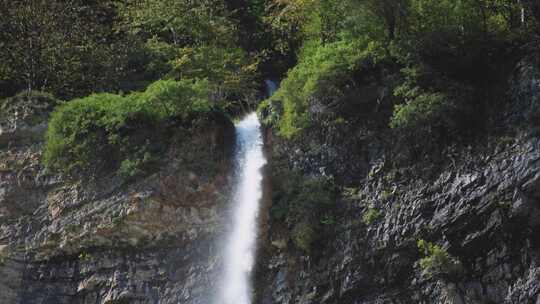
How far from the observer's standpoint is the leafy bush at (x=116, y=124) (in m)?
17.7

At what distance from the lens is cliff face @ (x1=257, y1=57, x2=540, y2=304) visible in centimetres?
1166

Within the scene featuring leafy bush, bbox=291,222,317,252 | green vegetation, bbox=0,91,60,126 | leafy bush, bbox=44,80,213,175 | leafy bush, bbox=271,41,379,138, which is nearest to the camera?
leafy bush, bbox=291,222,317,252

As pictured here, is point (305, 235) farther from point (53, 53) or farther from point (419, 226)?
point (53, 53)

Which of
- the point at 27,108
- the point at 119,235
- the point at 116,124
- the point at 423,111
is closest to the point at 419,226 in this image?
the point at 423,111

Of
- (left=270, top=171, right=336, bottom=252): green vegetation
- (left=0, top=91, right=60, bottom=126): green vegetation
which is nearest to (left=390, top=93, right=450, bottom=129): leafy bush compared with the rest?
(left=270, top=171, right=336, bottom=252): green vegetation

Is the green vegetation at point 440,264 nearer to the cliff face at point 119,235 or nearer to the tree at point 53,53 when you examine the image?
the cliff face at point 119,235

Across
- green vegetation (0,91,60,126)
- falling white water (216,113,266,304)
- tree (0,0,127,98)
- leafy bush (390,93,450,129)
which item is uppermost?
tree (0,0,127,98)

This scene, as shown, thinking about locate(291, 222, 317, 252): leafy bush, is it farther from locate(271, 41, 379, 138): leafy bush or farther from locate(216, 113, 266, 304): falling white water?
locate(271, 41, 379, 138): leafy bush

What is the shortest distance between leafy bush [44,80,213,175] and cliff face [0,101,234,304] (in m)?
0.67

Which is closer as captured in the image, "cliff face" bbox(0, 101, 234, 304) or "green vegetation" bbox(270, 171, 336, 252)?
"green vegetation" bbox(270, 171, 336, 252)

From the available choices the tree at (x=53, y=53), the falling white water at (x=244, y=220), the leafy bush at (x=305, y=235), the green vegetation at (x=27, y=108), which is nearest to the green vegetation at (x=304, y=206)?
the leafy bush at (x=305, y=235)

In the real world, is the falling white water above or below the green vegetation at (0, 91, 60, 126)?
below

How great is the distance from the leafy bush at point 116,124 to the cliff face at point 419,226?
404 centimetres

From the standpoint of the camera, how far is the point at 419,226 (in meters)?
12.9
